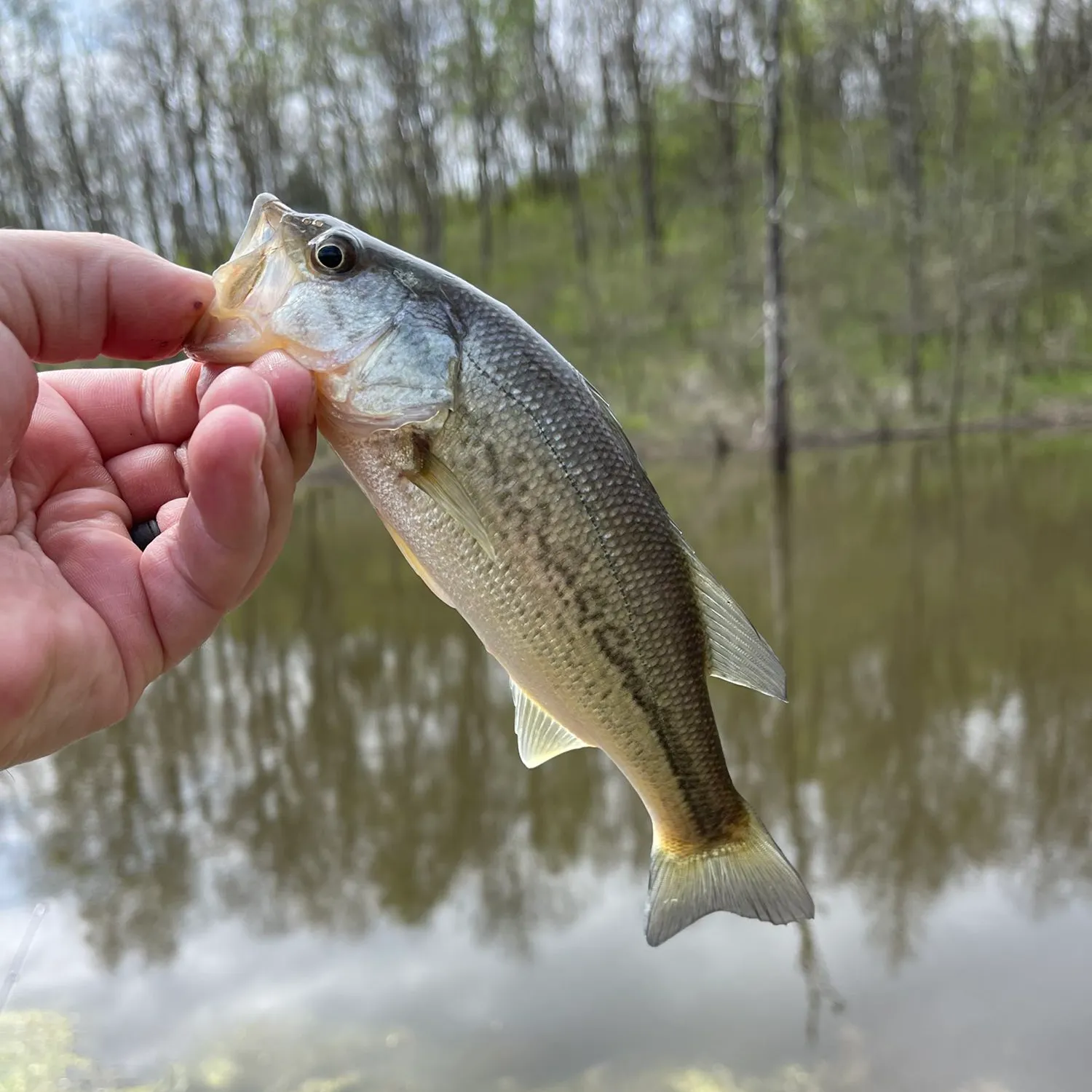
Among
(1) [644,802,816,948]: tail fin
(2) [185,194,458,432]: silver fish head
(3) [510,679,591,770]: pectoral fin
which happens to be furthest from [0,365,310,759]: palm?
(1) [644,802,816,948]: tail fin

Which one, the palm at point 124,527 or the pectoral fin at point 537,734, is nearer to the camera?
the palm at point 124,527

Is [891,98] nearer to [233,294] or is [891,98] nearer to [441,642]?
[441,642]

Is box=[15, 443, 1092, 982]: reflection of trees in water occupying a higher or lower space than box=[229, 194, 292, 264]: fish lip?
lower

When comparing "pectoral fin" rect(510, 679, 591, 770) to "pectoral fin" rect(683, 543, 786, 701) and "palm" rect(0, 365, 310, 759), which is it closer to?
"pectoral fin" rect(683, 543, 786, 701)

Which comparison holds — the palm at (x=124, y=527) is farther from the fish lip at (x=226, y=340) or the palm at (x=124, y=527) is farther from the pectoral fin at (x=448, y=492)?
the pectoral fin at (x=448, y=492)

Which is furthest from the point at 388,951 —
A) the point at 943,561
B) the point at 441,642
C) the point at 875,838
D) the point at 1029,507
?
the point at 1029,507

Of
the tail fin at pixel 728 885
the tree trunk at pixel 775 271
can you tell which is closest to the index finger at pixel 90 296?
the tail fin at pixel 728 885
